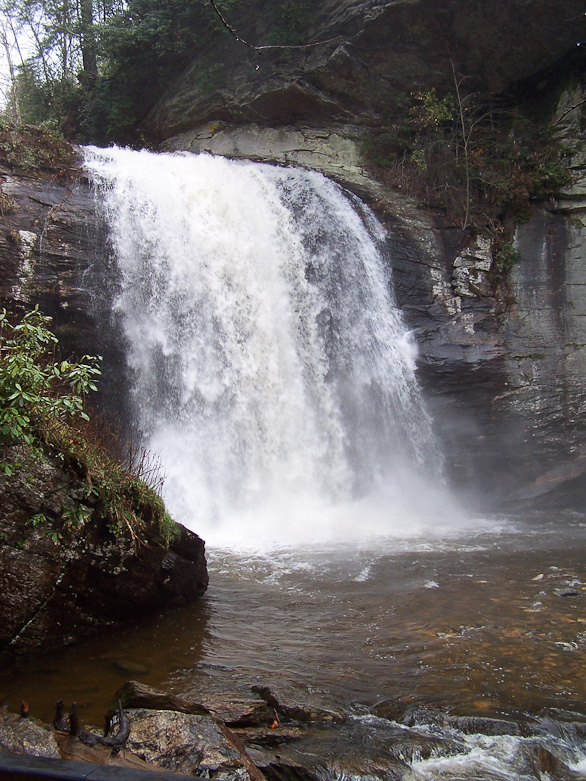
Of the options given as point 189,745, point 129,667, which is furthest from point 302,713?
point 129,667

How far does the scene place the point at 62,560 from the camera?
484 cm

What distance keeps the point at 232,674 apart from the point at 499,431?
10270 millimetres

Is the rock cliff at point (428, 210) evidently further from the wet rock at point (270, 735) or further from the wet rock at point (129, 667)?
the wet rock at point (270, 735)

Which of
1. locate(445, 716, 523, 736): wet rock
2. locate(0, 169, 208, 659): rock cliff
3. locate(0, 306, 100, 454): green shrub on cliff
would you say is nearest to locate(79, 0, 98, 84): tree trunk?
locate(0, 306, 100, 454): green shrub on cliff

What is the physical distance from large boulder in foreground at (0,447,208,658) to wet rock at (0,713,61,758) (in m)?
1.50

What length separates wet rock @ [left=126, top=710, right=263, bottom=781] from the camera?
3.04m

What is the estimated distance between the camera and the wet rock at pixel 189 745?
3041 millimetres

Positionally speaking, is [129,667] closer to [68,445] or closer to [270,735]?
[270,735]

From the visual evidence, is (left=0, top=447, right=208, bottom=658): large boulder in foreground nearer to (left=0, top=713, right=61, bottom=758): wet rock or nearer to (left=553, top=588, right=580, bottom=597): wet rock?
(left=0, top=713, right=61, bottom=758): wet rock

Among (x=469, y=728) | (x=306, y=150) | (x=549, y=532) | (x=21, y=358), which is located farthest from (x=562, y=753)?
(x=306, y=150)

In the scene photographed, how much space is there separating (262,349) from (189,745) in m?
8.94

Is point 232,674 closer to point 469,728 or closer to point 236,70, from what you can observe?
point 469,728

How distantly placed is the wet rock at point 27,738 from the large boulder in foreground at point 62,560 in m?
1.50

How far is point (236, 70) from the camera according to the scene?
16.1 meters
